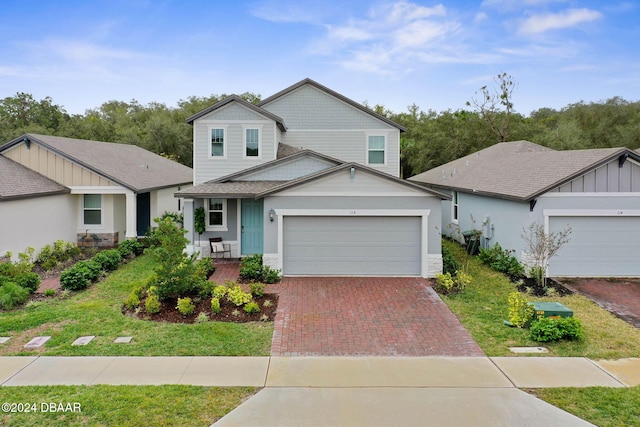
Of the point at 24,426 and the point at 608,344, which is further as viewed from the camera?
the point at 608,344

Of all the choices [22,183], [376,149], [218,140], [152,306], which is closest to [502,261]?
[376,149]

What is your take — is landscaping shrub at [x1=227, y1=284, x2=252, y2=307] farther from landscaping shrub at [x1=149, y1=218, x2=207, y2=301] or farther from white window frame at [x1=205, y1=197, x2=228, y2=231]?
white window frame at [x1=205, y1=197, x2=228, y2=231]

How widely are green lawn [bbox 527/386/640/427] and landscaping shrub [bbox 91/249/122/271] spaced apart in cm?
1264

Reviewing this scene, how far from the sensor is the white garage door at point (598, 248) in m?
12.4

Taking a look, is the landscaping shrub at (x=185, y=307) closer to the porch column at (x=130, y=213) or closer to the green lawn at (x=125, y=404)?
the green lawn at (x=125, y=404)

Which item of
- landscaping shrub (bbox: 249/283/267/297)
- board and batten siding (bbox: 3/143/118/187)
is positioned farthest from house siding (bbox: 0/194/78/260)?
landscaping shrub (bbox: 249/283/267/297)

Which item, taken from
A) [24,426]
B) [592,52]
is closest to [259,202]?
[24,426]

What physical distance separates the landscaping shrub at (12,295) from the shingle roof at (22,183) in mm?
4341

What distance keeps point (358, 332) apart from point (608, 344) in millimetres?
4738

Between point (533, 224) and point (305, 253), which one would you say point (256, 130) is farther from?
point (533, 224)

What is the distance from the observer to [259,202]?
1511cm

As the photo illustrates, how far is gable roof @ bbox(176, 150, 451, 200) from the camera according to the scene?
40.7 ft

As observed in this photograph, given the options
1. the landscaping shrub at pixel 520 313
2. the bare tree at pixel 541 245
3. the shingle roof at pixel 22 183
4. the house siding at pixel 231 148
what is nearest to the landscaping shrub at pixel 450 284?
the bare tree at pixel 541 245

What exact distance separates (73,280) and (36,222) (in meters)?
5.12
